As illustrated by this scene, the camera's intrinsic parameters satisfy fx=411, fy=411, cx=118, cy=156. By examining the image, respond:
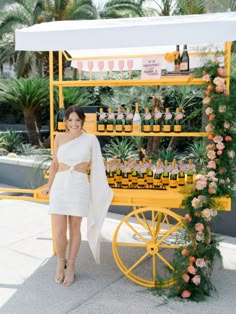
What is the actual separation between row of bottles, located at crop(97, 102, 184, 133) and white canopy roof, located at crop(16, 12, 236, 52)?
0.92 meters

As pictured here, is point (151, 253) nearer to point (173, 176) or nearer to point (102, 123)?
point (173, 176)

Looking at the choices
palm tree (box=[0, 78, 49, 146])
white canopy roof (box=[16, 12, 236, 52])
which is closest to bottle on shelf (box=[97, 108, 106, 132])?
white canopy roof (box=[16, 12, 236, 52])

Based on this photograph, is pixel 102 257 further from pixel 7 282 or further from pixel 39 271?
pixel 7 282

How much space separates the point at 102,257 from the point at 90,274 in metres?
0.40

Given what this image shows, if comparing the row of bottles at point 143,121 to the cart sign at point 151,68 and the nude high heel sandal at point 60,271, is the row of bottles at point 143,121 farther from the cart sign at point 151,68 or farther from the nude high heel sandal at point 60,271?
the nude high heel sandal at point 60,271

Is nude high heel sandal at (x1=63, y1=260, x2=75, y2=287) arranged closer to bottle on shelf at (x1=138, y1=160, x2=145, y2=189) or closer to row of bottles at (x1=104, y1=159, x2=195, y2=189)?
row of bottles at (x1=104, y1=159, x2=195, y2=189)

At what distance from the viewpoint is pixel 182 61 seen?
4.19m

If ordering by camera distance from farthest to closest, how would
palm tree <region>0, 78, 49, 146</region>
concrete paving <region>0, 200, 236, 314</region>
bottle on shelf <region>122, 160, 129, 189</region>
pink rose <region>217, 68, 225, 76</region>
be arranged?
1. palm tree <region>0, 78, 49, 146</region>
2. bottle on shelf <region>122, 160, 129, 189</region>
3. pink rose <region>217, 68, 225, 76</region>
4. concrete paving <region>0, 200, 236, 314</region>

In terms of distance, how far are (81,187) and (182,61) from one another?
5.90 ft

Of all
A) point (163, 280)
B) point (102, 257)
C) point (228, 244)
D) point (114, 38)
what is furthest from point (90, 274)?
point (114, 38)

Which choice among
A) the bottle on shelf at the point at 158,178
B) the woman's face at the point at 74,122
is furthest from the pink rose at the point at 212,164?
the woman's face at the point at 74,122

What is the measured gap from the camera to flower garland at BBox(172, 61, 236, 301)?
303 cm

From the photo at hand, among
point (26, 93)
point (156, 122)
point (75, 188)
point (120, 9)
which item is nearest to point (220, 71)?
point (156, 122)

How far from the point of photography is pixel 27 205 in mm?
5957
